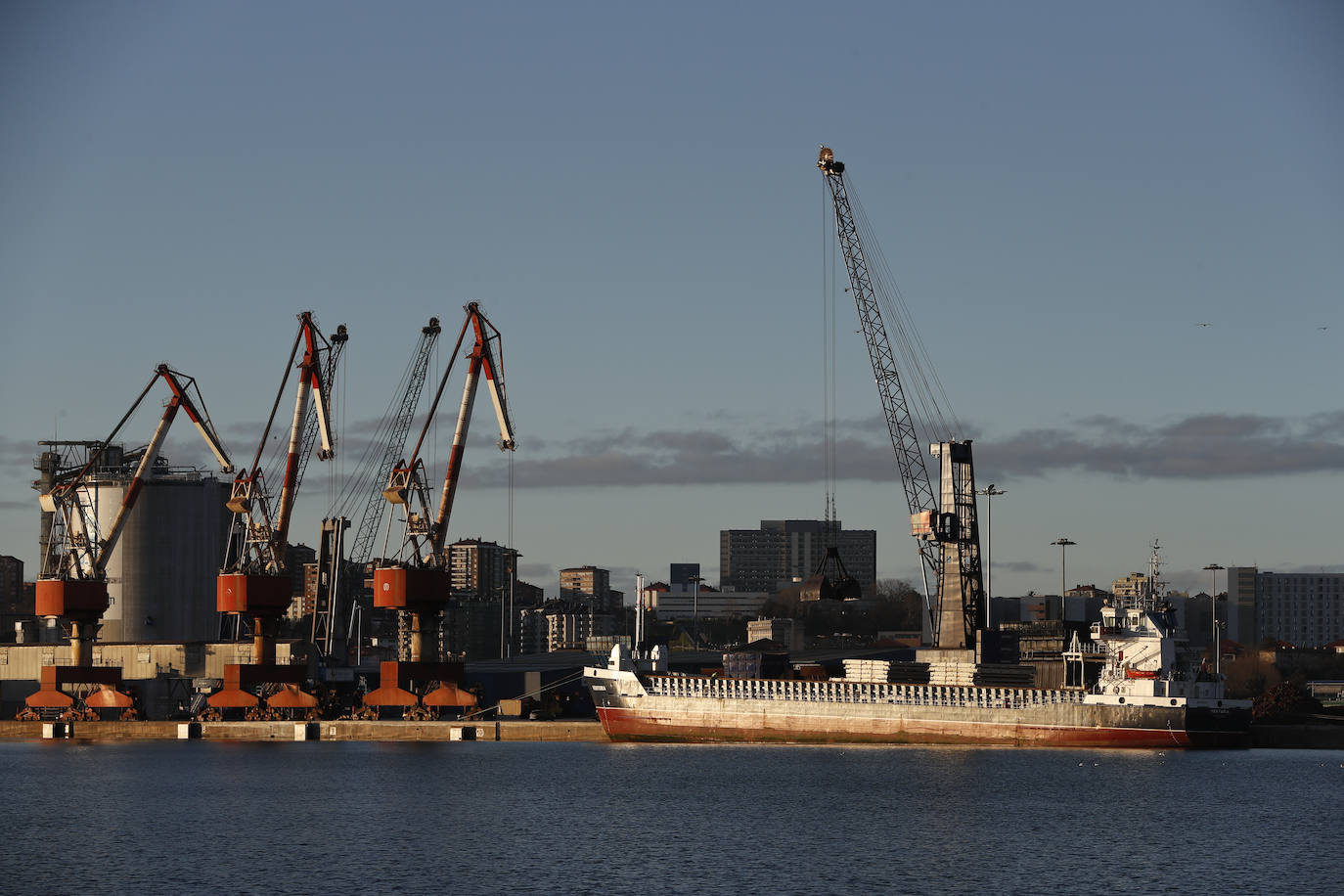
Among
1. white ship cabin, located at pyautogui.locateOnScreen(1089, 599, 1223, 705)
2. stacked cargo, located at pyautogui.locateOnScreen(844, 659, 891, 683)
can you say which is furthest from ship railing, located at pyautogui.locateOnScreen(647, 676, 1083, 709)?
white ship cabin, located at pyautogui.locateOnScreen(1089, 599, 1223, 705)

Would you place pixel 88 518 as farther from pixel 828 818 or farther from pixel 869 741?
pixel 828 818

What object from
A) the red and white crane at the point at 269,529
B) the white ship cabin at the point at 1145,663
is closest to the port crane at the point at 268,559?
the red and white crane at the point at 269,529

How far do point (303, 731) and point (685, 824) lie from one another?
200 feet

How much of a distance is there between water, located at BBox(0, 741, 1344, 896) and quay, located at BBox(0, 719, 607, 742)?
14.4m

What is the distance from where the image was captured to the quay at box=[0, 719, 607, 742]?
405 ft

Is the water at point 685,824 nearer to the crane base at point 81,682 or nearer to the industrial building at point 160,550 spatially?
the crane base at point 81,682

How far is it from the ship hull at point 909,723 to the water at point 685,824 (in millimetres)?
1611

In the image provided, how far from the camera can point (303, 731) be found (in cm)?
12738

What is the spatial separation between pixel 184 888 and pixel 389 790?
29695mm

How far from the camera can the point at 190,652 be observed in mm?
147375

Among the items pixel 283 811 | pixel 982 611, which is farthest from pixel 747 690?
pixel 283 811

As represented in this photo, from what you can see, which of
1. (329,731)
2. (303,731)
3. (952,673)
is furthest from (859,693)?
(303,731)

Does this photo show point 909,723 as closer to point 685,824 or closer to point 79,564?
point 685,824

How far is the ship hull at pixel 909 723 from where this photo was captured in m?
102
